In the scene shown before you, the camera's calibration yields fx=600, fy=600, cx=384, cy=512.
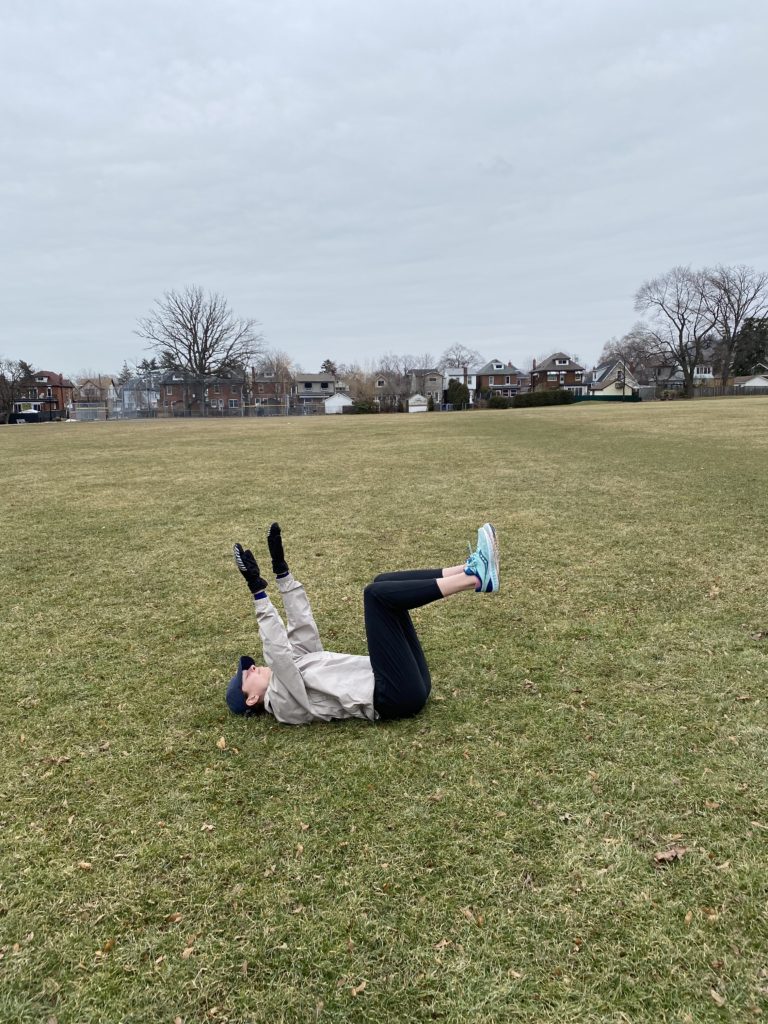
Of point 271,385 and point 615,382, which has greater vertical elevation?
point 271,385

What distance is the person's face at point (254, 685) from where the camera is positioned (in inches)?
148

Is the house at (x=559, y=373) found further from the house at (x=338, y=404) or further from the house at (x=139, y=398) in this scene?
the house at (x=139, y=398)

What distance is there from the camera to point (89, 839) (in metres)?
2.79

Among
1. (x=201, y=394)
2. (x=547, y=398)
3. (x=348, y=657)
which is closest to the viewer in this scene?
(x=348, y=657)

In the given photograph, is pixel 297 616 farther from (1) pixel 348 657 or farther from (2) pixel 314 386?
(2) pixel 314 386

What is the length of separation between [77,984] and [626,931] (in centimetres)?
199

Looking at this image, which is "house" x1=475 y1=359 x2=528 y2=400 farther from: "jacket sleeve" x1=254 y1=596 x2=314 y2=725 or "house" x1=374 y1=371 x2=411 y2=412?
"jacket sleeve" x1=254 y1=596 x2=314 y2=725

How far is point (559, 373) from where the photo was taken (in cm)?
10550

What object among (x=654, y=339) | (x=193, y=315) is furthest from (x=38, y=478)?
(x=654, y=339)

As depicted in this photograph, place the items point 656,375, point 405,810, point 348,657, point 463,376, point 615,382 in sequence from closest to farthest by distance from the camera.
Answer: point 405,810
point 348,657
point 615,382
point 656,375
point 463,376

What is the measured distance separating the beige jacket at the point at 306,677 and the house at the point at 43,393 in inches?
4240

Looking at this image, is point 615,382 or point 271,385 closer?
point 615,382

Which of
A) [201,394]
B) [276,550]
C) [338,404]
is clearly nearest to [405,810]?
[276,550]

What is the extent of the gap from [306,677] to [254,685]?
0.35m
